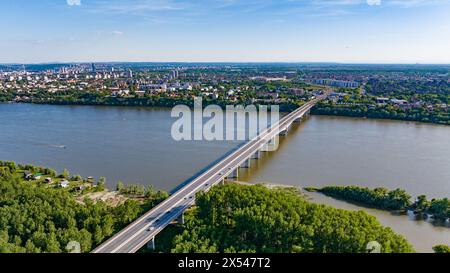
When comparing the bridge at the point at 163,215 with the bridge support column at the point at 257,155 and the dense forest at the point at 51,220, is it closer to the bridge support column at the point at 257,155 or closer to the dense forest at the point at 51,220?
the dense forest at the point at 51,220

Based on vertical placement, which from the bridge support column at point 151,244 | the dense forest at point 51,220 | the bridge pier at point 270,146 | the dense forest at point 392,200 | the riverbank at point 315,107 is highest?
the riverbank at point 315,107

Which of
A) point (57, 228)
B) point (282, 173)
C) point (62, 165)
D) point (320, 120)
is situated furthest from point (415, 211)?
point (320, 120)

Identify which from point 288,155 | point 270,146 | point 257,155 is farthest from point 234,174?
point 270,146

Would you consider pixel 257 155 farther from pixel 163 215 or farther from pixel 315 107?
pixel 315 107

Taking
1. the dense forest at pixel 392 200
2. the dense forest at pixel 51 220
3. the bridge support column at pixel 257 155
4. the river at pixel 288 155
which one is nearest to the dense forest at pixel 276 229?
the dense forest at pixel 51 220

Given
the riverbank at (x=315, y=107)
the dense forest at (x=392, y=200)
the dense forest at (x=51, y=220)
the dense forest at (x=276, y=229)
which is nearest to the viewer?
the dense forest at (x=276, y=229)

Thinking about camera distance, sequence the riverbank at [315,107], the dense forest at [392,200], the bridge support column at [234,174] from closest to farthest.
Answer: the dense forest at [392,200] → the bridge support column at [234,174] → the riverbank at [315,107]
